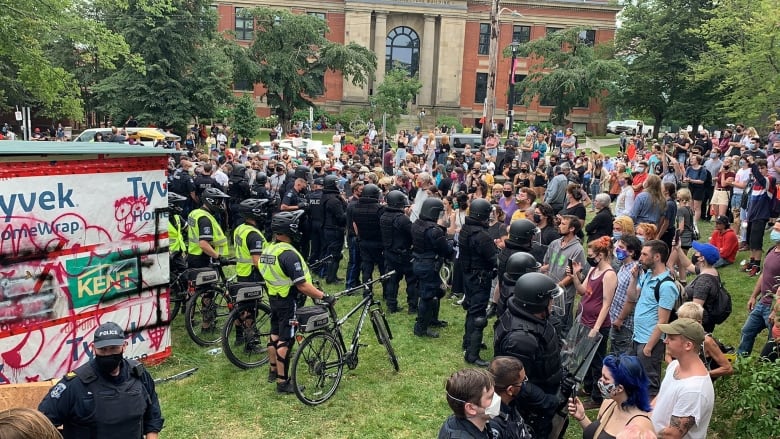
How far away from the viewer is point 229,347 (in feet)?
24.5

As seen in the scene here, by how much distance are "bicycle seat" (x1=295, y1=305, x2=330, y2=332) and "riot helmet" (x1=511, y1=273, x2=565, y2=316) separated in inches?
101

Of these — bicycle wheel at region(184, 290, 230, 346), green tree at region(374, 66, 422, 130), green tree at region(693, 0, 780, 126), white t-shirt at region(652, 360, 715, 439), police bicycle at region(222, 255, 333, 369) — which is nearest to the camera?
white t-shirt at region(652, 360, 715, 439)

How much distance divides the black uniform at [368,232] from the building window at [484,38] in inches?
1845

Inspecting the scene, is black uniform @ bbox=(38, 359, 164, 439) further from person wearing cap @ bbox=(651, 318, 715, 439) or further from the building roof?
person wearing cap @ bbox=(651, 318, 715, 439)

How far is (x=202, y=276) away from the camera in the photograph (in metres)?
8.04

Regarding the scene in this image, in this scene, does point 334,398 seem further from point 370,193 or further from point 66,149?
point 66,149

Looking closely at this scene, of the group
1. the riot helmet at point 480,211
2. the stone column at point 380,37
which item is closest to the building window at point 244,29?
the stone column at point 380,37

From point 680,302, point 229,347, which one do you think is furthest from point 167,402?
point 680,302

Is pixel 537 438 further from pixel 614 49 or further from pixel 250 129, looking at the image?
pixel 614 49

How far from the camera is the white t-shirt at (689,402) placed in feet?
13.4

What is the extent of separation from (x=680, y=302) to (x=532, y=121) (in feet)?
160

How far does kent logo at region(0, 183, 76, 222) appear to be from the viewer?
19.9 feet

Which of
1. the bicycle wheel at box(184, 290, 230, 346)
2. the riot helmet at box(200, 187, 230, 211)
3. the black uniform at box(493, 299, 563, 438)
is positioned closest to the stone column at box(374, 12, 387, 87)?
the riot helmet at box(200, 187, 230, 211)

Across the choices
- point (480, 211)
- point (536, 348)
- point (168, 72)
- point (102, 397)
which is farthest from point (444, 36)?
point (102, 397)
